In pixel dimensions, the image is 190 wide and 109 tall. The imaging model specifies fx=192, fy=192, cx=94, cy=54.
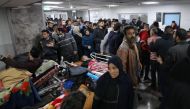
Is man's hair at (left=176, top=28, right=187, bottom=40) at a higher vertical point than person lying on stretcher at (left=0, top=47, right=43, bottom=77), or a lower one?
higher

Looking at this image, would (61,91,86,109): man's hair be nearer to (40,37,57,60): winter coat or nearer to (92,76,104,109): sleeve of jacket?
(92,76,104,109): sleeve of jacket

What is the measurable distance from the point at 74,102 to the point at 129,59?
1414 mm

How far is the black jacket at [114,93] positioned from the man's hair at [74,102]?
0.15m

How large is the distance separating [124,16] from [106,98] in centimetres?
1405

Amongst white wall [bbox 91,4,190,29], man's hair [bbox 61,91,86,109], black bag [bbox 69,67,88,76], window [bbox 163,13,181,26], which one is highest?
white wall [bbox 91,4,190,29]

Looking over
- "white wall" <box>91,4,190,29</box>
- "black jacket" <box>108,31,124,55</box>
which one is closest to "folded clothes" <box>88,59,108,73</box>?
"black jacket" <box>108,31,124,55</box>

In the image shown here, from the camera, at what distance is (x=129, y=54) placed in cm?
311

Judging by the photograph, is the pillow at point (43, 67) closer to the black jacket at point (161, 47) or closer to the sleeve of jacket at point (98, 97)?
the sleeve of jacket at point (98, 97)

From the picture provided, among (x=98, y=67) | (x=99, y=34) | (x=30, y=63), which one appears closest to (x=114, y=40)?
(x=98, y=67)

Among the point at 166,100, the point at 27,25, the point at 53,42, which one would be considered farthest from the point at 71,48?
the point at 166,100

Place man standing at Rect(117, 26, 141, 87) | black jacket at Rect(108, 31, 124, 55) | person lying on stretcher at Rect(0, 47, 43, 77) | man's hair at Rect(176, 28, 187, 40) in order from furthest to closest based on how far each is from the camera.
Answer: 1. black jacket at Rect(108, 31, 124, 55)
2. person lying on stretcher at Rect(0, 47, 43, 77)
3. man standing at Rect(117, 26, 141, 87)
4. man's hair at Rect(176, 28, 187, 40)

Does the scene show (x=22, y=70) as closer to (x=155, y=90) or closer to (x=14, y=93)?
(x=14, y=93)

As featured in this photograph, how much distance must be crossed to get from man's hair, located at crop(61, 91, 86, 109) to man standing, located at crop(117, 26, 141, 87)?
3.90ft

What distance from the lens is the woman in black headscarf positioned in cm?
208
